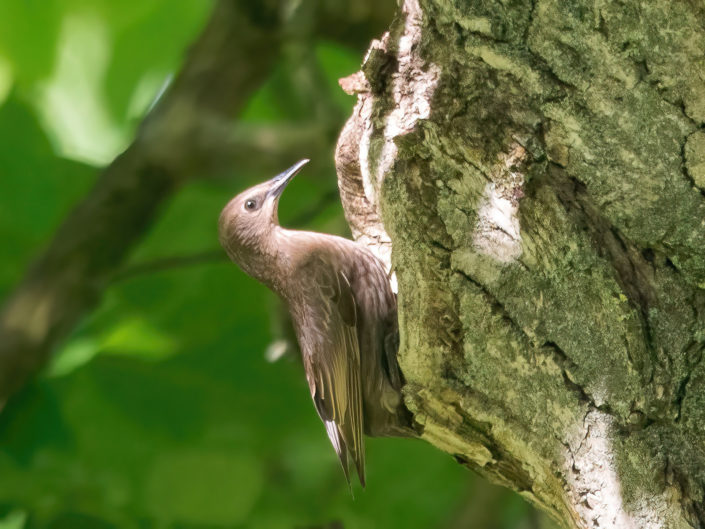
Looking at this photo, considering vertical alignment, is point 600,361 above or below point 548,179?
below

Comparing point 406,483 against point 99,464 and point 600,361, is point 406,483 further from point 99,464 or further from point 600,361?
point 600,361

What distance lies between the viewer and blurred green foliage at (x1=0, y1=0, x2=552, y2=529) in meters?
4.18

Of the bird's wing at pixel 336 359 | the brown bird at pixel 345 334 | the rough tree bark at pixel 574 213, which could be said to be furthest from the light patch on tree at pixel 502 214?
the bird's wing at pixel 336 359

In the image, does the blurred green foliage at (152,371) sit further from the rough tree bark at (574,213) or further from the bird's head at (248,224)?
the rough tree bark at (574,213)

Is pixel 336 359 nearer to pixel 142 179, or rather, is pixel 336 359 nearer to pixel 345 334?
pixel 345 334

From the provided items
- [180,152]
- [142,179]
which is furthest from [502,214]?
[142,179]

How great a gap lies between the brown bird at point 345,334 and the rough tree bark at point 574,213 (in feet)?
2.24

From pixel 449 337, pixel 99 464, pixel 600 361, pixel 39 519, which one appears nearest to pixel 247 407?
pixel 99 464

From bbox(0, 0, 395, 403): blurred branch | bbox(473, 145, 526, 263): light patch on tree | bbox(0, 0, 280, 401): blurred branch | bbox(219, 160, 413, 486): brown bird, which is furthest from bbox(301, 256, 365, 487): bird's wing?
bbox(0, 0, 280, 401): blurred branch

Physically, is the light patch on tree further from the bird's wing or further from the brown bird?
the bird's wing

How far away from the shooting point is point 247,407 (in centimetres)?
448

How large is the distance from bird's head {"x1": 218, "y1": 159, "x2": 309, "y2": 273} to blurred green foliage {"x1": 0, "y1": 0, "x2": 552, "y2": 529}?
1017mm

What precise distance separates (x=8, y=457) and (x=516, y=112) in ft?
11.5

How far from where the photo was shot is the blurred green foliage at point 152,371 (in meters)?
4.18
